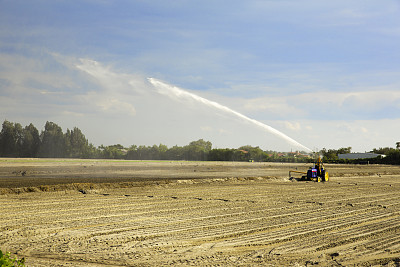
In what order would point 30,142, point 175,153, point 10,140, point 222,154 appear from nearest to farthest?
point 10,140, point 30,142, point 222,154, point 175,153

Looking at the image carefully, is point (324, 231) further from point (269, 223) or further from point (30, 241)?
point (30, 241)

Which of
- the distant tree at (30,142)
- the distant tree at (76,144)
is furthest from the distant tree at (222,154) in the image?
the distant tree at (30,142)

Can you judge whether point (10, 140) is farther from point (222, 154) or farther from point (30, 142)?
point (222, 154)

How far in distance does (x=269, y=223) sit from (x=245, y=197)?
28.5ft

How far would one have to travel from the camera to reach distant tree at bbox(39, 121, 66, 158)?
381 ft

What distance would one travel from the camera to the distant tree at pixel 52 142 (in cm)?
11626

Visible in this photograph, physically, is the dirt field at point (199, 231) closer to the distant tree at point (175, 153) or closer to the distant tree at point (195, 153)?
the distant tree at point (195, 153)

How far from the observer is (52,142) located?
4675 inches

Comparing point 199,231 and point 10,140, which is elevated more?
point 10,140

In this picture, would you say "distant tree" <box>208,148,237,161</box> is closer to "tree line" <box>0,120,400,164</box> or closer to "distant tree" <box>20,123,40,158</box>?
"tree line" <box>0,120,400,164</box>

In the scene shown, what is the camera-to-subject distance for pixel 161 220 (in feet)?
48.7

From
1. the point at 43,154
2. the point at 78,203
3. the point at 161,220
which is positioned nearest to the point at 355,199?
the point at 161,220

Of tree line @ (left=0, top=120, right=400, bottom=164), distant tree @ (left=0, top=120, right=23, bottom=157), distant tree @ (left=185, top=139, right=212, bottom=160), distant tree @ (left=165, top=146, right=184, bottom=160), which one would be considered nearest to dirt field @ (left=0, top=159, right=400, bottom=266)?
tree line @ (left=0, top=120, right=400, bottom=164)

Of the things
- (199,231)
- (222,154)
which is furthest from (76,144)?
(199,231)
